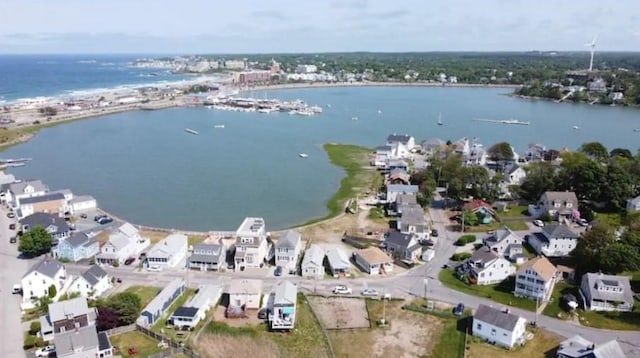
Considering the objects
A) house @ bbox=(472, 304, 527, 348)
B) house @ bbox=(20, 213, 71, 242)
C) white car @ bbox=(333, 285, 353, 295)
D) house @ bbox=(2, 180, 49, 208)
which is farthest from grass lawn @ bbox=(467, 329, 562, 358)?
house @ bbox=(2, 180, 49, 208)

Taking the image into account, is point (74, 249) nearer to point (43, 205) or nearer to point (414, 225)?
point (43, 205)

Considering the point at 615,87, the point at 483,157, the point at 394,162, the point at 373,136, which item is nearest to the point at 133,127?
the point at 373,136

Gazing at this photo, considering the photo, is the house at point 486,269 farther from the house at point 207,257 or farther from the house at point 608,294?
the house at point 207,257

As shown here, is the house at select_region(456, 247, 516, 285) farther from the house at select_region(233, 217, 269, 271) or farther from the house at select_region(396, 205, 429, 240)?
the house at select_region(233, 217, 269, 271)

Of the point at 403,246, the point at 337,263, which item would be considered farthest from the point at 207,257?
the point at 403,246

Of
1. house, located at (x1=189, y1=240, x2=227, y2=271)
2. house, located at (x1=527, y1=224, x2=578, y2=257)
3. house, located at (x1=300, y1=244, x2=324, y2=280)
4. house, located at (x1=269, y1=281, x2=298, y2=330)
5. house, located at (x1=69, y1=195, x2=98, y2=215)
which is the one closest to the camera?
house, located at (x1=269, y1=281, x2=298, y2=330)

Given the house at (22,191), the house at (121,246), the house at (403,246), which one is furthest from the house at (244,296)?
the house at (22,191)
